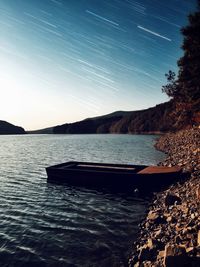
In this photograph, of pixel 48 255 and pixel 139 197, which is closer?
pixel 48 255

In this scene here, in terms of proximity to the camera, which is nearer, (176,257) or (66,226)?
(176,257)

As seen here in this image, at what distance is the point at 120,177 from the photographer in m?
27.2

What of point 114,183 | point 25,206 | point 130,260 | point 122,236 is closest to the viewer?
point 130,260

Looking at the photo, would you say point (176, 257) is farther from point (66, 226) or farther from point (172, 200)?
point (66, 226)

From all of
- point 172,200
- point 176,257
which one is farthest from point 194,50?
point 176,257

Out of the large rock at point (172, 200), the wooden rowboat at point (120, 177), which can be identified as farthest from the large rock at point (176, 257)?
the wooden rowboat at point (120, 177)

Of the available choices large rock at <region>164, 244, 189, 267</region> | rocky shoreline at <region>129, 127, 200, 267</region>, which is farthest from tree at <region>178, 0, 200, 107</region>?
large rock at <region>164, 244, 189, 267</region>

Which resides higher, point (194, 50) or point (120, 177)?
point (194, 50)

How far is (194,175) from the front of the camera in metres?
24.6

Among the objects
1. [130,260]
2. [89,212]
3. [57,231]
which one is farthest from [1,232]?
[130,260]

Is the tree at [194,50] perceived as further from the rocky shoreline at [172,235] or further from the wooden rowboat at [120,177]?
the rocky shoreline at [172,235]

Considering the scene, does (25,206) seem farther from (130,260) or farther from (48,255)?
(130,260)

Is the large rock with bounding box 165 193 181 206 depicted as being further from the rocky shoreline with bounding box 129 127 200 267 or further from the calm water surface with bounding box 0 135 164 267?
the calm water surface with bounding box 0 135 164 267

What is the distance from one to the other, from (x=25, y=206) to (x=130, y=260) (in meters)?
12.5
